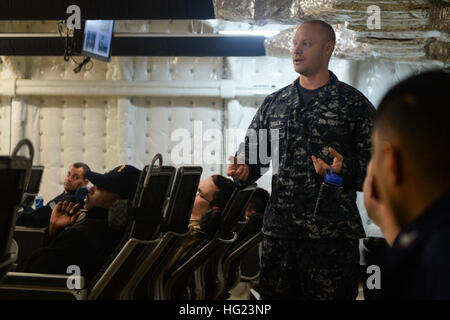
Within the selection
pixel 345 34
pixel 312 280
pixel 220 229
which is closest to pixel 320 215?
pixel 312 280

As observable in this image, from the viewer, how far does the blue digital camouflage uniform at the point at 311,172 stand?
91.0 inches

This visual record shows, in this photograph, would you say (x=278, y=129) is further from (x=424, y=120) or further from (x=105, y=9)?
(x=105, y=9)

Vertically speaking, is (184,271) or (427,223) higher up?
(427,223)

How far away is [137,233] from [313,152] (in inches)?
35.6

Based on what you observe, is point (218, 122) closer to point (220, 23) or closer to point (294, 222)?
point (220, 23)

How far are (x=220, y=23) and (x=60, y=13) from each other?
3.61 meters

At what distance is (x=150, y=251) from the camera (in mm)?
2740

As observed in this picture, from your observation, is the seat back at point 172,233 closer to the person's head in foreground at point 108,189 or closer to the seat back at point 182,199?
the seat back at point 182,199

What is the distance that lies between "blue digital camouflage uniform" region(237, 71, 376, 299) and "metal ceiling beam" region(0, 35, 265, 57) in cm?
419

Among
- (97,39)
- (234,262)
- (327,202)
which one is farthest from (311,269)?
(97,39)

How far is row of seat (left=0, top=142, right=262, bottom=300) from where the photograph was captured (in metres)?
2.37

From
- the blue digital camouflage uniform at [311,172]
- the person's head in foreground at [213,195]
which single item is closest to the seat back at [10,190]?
the blue digital camouflage uniform at [311,172]

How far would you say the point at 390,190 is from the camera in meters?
0.88
